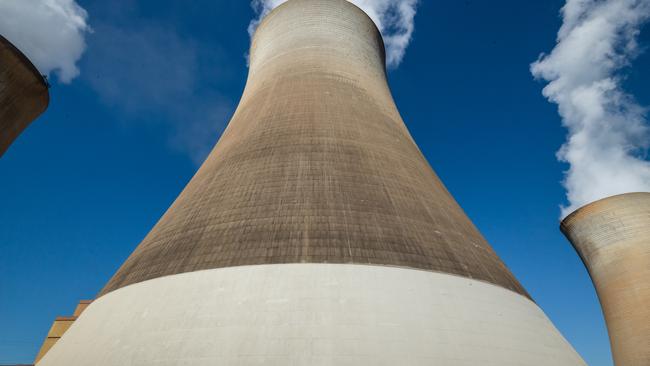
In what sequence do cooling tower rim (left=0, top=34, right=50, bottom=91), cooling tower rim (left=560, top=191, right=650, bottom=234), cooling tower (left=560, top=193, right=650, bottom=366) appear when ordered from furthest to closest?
cooling tower rim (left=560, top=191, right=650, bottom=234) → cooling tower (left=560, top=193, right=650, bottom=366) → cooling tower rim (left=0, top=34, right=50, bottom=91)

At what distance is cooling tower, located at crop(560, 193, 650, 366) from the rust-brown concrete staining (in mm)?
9145

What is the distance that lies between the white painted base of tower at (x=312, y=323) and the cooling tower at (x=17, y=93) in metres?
3.40

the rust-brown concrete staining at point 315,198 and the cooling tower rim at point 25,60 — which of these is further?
the rust-brown concrete staining at point 315,198

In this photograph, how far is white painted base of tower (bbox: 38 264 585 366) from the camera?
5.76 metres

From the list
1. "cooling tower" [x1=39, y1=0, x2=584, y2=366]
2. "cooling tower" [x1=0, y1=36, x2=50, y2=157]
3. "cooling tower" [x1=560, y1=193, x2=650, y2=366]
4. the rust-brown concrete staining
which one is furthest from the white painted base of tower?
"cooling tower" [x1=560, y1=193, x2=650, y2=366]

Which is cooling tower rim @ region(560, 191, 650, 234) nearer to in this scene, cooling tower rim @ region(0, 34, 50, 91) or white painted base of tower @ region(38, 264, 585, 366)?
white painted base of tower @ region(38, 264, 585, 366)

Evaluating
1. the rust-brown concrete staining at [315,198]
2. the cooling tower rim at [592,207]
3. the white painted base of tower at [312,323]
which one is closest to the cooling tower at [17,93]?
the rust-brown concrete staining at [315,198]

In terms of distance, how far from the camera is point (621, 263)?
49.4 ft

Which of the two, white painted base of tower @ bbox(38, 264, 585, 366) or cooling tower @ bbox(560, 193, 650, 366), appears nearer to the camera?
white painted base of tower @ bbox(38, 264, 585, 366)

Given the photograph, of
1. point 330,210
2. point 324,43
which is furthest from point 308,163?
point 324,43

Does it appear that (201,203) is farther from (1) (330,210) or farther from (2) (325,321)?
(2) (325,321)

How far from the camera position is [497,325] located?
676 centimetres

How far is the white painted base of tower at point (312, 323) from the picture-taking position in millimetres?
5762

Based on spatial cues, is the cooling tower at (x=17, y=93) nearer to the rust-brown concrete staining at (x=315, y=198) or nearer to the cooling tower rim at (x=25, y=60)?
the cooling tower rim at (x=25, y=60)
